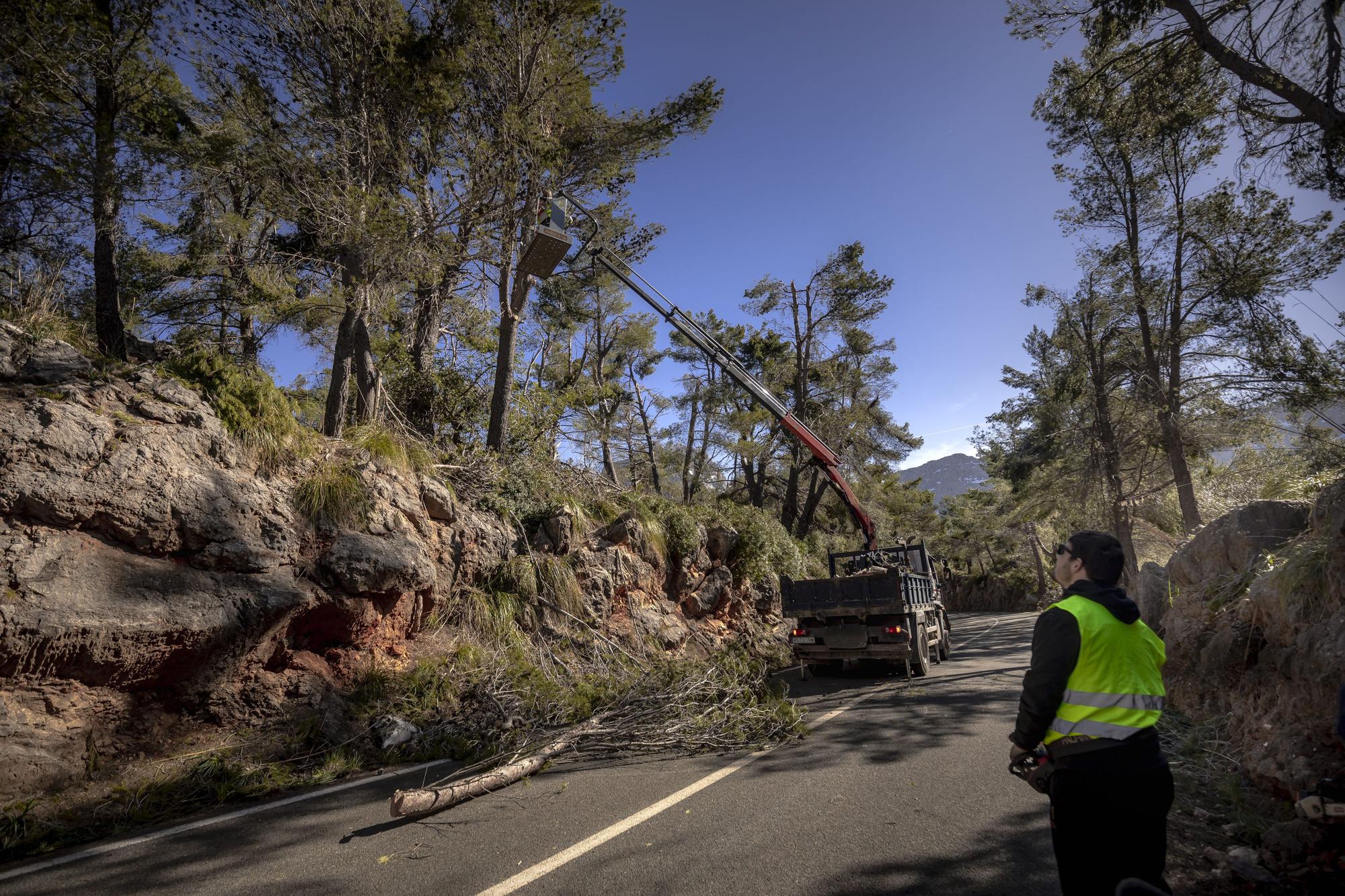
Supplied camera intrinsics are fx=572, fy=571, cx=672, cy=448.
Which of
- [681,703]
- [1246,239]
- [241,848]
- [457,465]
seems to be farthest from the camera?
[1246,239]

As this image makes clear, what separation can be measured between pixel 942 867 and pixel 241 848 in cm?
391

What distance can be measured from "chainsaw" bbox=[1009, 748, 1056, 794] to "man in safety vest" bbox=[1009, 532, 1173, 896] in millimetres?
30

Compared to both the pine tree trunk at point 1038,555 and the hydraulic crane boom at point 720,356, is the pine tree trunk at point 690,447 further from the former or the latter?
the pine tree trunk at point 1038,555

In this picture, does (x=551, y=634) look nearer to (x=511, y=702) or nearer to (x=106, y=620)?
(x=511, y=702)

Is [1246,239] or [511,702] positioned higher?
[1246,239]

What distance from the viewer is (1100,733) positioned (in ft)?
6.71

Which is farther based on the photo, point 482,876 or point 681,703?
point 681,703

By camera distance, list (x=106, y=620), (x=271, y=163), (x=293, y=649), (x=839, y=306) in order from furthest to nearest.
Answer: (x=839, y=306) → (x=271, y=163) → (x=293, y=649) → (x=106, y=620)

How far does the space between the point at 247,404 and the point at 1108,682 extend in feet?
24.7

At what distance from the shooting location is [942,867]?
9.73 feet

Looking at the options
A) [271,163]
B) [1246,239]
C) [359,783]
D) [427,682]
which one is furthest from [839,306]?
[359,783]

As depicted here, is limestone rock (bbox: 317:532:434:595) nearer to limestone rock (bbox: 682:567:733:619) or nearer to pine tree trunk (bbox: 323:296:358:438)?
pine tree trunk (bbox: 323:296:358:438)

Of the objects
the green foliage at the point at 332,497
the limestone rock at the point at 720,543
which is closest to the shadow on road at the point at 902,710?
the limestone rock at the point at 720,543

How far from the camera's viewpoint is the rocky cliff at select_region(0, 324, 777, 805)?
4059 millimetres
